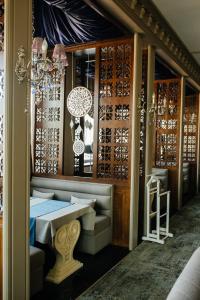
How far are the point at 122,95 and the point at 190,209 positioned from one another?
3.53m

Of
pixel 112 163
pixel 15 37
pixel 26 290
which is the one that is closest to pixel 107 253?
pixel 112 163

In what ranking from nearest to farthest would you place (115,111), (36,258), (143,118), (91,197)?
(36,258), (91,197), (115,111), (143,118)

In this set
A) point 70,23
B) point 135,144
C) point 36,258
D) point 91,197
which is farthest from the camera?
point 91,197

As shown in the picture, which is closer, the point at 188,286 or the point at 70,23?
the point at 188,286

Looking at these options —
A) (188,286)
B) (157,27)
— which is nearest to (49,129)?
(157,27)

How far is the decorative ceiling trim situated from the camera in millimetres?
3478

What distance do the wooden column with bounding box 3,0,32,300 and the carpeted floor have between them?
34.6 inches

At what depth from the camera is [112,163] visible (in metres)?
4.33

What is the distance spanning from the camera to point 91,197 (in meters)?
4.17

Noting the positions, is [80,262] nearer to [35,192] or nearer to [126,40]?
[35,192]

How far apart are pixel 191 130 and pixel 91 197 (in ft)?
17.2

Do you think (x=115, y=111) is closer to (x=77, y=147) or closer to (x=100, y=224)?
(x=77, y=147)

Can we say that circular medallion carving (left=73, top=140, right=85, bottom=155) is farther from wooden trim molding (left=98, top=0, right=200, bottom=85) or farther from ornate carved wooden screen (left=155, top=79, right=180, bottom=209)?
ornate carved wooden screen (left=155, top=79, right=180, bottom=209)

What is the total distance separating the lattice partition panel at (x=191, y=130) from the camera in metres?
8.41
